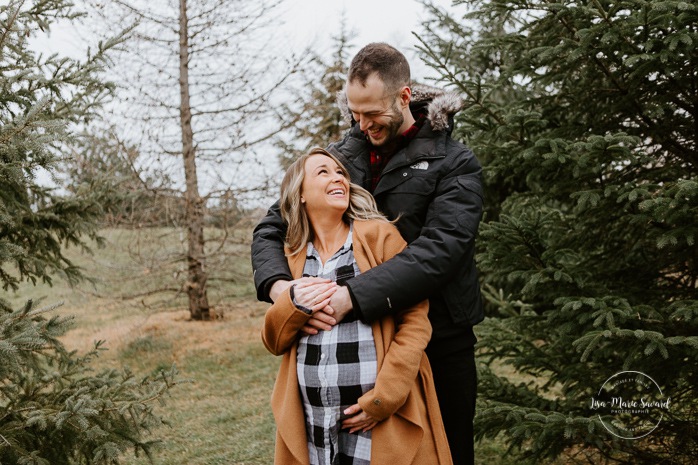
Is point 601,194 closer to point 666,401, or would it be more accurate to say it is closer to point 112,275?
point 666,401

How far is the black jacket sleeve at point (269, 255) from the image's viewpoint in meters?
2.56

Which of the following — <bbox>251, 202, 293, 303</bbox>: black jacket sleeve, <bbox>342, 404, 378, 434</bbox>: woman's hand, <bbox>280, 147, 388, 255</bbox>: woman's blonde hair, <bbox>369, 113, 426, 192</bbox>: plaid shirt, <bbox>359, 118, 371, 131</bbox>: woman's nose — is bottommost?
<bbox>342, 404, 378, 434</bbox>: woman's hand

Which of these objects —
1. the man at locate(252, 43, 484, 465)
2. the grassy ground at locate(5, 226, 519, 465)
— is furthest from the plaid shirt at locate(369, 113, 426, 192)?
the grassy ground at locate(5, 226, 519, 465)

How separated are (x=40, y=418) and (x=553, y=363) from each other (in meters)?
3.46

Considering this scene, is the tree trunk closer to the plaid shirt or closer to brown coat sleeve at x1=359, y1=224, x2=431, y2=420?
the plaid shirt

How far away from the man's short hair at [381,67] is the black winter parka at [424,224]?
22 centimetres

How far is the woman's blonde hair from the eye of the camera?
2.63 metres

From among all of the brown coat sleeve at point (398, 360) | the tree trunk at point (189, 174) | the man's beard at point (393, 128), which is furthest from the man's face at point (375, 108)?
the tree trunk at point (189, 174)

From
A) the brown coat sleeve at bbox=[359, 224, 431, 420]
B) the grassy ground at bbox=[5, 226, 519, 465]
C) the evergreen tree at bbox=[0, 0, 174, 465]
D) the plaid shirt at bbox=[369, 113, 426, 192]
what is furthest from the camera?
the grassy ground at bbox=[5, 226, 519, 465]

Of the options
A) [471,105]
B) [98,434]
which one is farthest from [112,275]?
[471,105]

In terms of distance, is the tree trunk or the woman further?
the tree trunk

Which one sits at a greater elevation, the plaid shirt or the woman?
the plaid shirt

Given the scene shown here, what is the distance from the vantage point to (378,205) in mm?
2736

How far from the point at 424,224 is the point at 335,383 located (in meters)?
0.78
